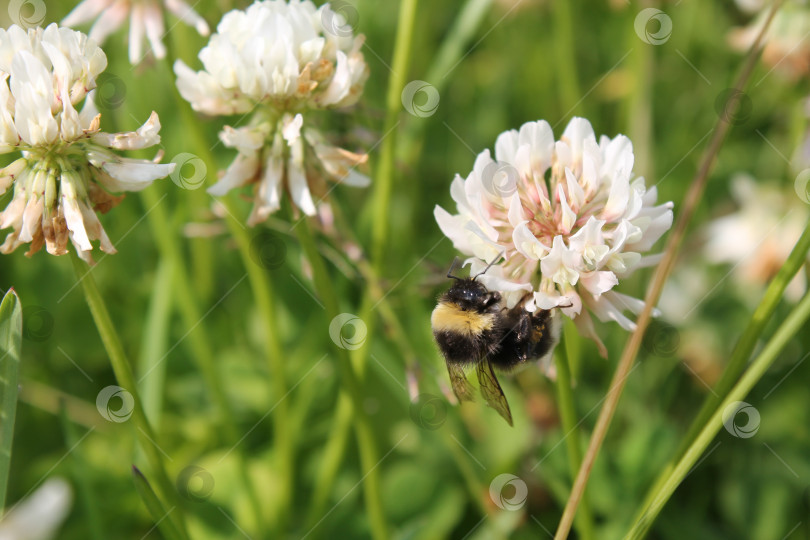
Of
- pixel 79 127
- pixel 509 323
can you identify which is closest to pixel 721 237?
pixel 509 323

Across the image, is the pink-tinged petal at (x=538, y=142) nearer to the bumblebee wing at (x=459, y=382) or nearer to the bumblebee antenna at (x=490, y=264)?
the bumblebee antenna at (x=490, y=264)

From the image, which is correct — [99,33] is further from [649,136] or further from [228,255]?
[649,136]

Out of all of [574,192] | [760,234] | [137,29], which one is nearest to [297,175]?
[574,192]

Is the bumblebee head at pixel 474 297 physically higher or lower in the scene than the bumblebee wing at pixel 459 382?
higher

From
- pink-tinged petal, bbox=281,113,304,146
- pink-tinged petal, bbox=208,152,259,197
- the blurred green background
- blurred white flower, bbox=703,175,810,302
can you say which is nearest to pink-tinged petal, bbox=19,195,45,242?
pink-tinged petal, bbox=208,152,259,197

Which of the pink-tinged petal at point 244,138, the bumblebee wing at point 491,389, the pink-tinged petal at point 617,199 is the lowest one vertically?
the bumblebee wing at point 491,389

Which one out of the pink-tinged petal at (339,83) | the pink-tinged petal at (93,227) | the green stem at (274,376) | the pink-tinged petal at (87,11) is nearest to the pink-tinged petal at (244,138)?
the pink-tinged petal at (339,83)

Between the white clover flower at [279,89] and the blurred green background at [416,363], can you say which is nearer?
the white clover flower at [279,89]
